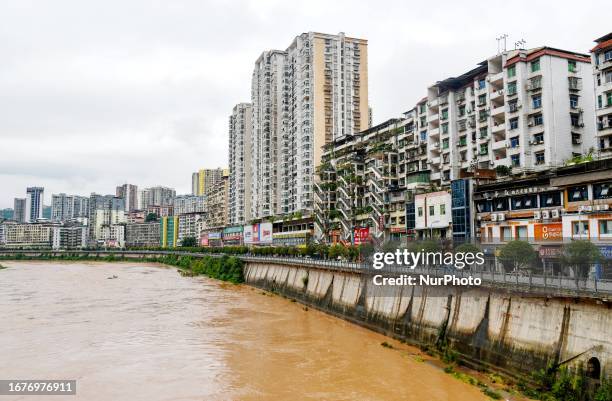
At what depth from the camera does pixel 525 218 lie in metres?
44.8

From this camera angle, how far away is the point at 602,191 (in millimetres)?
36125

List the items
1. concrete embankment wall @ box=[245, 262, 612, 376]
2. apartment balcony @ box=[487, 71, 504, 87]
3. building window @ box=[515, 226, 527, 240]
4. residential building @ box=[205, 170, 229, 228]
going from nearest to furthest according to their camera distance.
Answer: concrete embankment wall @ box=[245, 262, 612, 376] → building window @ box=[515, 226, 527, 240] → apartment balcony @ box=[487, 71, 504, 87] → residential building @ box=[205, 170, 229, 228]

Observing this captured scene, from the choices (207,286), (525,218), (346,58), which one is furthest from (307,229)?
(525,218)

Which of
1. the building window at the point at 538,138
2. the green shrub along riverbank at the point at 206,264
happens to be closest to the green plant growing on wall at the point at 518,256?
the building window at the point at 538,138

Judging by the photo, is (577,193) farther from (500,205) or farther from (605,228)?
(500,205)

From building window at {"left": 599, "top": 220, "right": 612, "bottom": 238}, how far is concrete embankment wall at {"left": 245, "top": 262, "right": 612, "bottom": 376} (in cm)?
1432

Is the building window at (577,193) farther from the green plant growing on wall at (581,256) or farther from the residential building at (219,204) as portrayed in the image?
the residential building at (219,204)

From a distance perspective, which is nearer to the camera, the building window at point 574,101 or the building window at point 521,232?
the building window at point 521,232

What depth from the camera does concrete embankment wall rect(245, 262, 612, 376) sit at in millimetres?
20766

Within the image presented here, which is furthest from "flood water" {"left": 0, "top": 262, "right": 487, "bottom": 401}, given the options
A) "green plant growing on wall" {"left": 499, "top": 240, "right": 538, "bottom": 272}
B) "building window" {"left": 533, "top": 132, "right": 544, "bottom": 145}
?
"building window" {"left": 533, "top": 132, "right": 544, "bottom": 145}

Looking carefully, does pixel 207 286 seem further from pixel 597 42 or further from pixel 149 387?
pixel 597 42

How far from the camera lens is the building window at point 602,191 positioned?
35719mm

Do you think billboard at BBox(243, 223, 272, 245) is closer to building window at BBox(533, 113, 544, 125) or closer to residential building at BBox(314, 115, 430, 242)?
residential building at BBox(314, 115, 430, 242)

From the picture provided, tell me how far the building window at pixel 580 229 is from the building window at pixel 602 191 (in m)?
2.24
